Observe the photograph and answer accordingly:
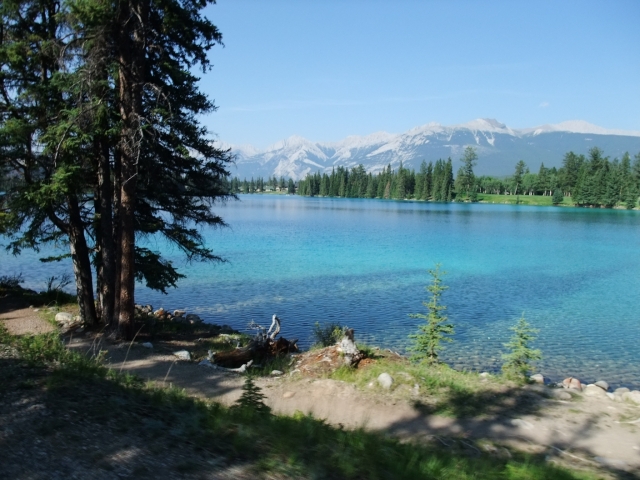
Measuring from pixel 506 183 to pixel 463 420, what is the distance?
543 feet

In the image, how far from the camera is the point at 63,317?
1500 cm

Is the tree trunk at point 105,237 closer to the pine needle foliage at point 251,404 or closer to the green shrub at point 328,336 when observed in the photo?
the green shrub at point 328,336

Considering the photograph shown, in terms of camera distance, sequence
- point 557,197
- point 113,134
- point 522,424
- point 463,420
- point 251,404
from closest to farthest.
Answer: point 251,404, point 522,424, point 463,420, point 113,134, point 557,197

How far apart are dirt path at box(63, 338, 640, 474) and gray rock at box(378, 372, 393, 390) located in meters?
0.15

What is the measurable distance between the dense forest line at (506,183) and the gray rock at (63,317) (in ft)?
338

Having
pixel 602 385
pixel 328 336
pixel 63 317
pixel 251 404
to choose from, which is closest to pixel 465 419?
pixel 251 404

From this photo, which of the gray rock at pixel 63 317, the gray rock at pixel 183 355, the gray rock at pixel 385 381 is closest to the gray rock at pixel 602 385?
the gray rock at pixel 385 381

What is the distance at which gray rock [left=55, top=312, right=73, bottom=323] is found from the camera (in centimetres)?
1477

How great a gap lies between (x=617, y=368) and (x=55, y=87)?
19.2 metres

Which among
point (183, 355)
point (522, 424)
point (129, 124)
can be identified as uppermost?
point (129, 124)

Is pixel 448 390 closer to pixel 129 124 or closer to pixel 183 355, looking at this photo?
pixel 183 355

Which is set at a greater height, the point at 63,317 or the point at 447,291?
the point at 63,317

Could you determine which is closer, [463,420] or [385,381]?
[463,420]

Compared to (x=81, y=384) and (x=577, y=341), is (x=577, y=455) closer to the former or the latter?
(x=81, y=384)
